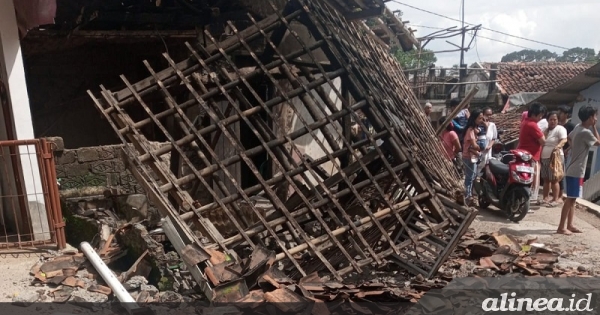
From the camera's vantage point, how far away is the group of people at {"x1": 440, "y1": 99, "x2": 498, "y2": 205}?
741 cm

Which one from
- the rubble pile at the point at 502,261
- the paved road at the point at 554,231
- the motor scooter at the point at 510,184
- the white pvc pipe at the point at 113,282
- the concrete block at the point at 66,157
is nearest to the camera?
the white pvc pipe at the point at 113,282

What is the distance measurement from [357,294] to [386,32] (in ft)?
28.0

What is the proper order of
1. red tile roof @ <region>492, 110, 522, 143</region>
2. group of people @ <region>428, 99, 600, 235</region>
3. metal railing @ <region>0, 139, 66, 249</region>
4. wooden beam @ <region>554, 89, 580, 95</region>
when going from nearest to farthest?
1. metal railing @ <region>0, 139, 66, 249</region>
2. group of people @ <region>428, 99, 600, 235</region>
3. wooden beam @ <region>554, 89, 580, 95</region>
4. red tile roof @ <region>492, 110, 522, 143</region>

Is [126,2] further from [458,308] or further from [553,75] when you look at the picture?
[553,75]

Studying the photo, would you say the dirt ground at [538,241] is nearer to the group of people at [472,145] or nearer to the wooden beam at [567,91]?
the group of people at [472,145]

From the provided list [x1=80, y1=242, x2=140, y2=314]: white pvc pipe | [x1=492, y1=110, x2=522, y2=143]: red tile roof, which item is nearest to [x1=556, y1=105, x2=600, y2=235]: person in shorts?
[x1=80, y1=242, x2=140, y2=314]: white pvc pipe

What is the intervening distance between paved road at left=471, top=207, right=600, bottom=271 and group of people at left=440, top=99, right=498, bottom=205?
613mm

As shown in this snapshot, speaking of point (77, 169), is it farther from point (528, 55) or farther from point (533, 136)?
point (528, 55)

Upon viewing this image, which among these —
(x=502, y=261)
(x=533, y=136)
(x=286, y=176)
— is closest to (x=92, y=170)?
(x=286, y=176)

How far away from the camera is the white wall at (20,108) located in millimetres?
4723

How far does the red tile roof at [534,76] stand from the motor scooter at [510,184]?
15782 millimetres

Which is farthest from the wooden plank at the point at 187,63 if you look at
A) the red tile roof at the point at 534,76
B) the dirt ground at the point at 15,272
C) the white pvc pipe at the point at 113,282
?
the red tile roof at the point at 534,76

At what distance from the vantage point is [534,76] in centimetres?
2286

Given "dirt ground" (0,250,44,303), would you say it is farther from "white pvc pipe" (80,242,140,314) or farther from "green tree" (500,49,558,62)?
"green tree" (500,49,558,62)
